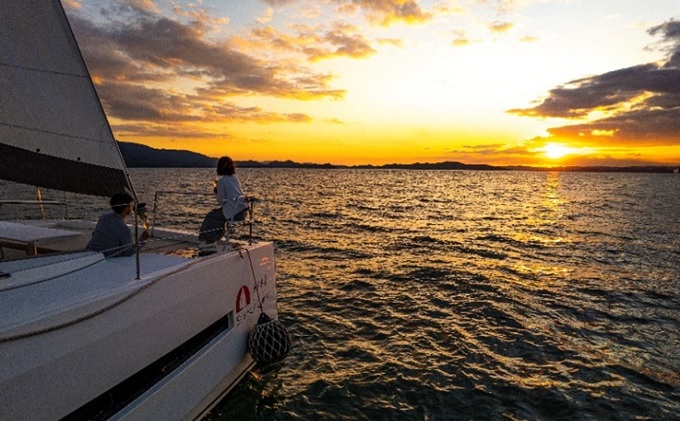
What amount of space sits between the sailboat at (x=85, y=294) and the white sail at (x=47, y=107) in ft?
0.04

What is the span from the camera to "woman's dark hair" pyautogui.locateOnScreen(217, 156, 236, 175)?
7004mm

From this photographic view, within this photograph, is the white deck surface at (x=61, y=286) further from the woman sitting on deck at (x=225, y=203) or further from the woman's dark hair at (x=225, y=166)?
the woman's dark hair at (x=225, y=166)

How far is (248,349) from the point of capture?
6.17 metres

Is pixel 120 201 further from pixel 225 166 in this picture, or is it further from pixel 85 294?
pixel 225 166

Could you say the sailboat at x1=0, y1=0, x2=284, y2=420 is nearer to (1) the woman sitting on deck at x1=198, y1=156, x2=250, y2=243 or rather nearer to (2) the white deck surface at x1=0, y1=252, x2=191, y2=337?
(2) the white deck surface at x1=0, y1=252, x2=191, y2=337

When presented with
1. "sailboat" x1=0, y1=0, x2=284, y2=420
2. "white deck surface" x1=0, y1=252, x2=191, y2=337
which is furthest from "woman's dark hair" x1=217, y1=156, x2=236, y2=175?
"white deck surface" x1=0, y1=252, x2=191, y2=337

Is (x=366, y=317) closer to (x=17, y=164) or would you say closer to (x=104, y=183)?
(x=104, y=183)

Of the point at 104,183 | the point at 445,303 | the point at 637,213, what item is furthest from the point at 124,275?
the point at 637,213

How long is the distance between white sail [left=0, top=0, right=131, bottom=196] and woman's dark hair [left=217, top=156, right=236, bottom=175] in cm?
172

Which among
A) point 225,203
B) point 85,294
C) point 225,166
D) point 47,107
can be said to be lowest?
point 85,294

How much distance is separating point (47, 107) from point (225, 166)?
2632 millimetres

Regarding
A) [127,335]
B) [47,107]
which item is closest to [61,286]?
[127,335]

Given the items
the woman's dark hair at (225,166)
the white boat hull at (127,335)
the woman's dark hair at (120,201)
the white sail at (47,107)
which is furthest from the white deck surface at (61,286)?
the woman's dark hair at (225,166)

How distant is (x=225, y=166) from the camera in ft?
22.9
